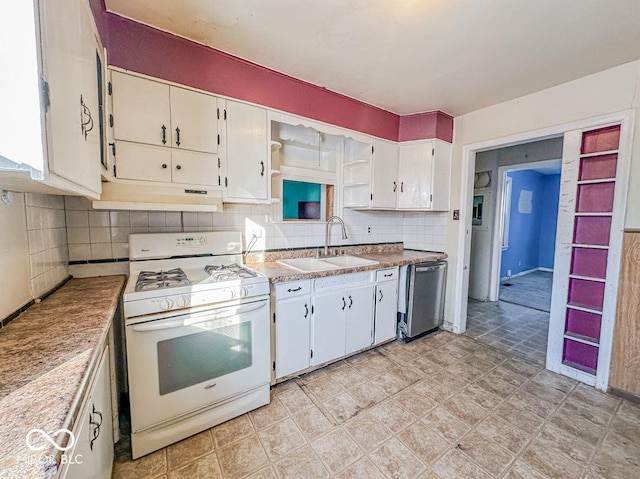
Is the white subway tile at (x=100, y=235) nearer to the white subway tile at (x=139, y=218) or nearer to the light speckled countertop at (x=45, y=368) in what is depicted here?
the white subway tile at (x=139, y=218)

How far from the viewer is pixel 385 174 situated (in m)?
2.92

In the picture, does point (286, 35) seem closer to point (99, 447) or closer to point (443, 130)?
point (443, 130)

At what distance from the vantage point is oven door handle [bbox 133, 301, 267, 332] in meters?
1.40

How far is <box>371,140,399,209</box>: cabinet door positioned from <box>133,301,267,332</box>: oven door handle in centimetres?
172

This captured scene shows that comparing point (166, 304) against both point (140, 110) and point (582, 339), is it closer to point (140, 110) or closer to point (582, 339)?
point (140, 110)

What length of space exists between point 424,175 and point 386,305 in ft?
4.85

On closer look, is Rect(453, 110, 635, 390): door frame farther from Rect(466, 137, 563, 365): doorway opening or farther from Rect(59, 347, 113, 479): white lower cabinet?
Rect(59, 347, 113, 479): white lower cabinet

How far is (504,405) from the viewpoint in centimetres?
189

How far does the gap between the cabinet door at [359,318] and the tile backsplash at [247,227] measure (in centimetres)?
72

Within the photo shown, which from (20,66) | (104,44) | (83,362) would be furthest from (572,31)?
(83,362)

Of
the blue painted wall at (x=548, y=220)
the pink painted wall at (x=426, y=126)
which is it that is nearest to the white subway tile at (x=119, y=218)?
the pink painted wall at (x=426, y=126)

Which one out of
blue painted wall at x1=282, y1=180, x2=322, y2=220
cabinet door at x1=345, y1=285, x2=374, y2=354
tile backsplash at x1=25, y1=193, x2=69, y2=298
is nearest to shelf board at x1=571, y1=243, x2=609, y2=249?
cabinet door at x1=345, y1=285, x2=374, y2=354

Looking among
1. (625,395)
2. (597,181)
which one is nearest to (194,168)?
(597,181)

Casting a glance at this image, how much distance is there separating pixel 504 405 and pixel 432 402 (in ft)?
1.66
